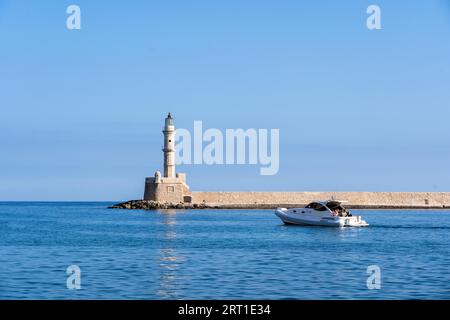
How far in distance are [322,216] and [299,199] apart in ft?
169

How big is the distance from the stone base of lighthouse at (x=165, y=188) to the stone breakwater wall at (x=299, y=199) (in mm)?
6893

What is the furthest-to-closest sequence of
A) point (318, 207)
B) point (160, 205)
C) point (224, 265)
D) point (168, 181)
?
point (160, 205), point (168, 181), point (318, 207), point (224, 265)

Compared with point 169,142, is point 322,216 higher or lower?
lower

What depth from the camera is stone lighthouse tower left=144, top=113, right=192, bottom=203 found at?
82562 mm

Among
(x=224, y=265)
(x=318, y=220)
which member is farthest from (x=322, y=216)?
(x=224, y=265)

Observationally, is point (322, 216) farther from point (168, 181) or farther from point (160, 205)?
point (160, 205)

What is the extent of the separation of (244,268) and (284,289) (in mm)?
4944

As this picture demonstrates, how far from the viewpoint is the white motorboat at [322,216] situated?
49.7m

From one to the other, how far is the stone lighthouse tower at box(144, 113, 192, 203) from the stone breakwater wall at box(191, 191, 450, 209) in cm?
715

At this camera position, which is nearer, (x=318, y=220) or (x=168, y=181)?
(x=318, y=220)

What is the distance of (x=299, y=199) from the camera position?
332 ft
